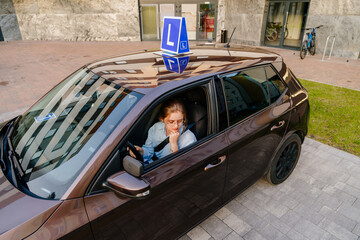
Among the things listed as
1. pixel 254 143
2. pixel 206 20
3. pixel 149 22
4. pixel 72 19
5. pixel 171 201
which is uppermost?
pixel 72 19

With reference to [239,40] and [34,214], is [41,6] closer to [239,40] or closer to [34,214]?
[239,40]

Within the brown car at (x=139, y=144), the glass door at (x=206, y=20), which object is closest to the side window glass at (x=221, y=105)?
the brown car at (x=139, y=144)

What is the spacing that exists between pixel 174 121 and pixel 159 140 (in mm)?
256

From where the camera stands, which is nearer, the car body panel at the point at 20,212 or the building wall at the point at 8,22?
the car body panel at the point at 20,212

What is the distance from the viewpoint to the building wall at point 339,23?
1091 cm

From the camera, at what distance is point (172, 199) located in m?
2.09

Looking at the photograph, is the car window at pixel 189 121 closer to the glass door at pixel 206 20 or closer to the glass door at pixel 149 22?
the glass door at pixel 206 20

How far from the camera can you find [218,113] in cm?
232

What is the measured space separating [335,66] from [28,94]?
35.9 feet

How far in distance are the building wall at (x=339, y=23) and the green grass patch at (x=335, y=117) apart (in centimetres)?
532

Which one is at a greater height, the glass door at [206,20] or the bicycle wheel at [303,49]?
the glass door at [206,20]

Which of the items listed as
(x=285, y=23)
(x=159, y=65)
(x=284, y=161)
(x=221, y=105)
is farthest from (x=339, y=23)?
(x=159, y=65)

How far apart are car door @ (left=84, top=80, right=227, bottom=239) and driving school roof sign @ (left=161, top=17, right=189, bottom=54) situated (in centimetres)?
86

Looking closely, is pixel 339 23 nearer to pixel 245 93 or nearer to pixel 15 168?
pixel 245 93
